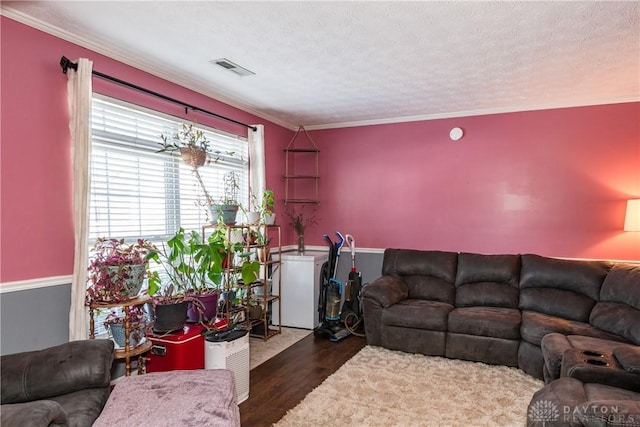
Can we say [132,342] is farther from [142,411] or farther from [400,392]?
[400,392]

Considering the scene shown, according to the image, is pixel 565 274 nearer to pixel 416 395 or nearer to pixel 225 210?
pixel 416 395

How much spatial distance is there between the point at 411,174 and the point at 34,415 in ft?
14.1

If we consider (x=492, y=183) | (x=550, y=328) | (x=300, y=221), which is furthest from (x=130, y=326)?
(x=492, y=183)

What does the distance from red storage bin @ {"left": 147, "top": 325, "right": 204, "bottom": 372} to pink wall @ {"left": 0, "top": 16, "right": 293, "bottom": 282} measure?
81 cm

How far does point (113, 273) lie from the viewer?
2.52 meters

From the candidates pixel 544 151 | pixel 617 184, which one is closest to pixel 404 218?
pixel 544 151

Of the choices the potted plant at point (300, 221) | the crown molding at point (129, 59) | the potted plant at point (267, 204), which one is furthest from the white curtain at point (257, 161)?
the potted plant at point (300, 221)

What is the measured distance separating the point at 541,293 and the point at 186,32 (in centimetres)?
385

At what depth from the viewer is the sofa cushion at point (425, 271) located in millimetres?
4152

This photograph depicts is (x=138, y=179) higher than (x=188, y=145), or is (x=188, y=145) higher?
(x=188, y=145)

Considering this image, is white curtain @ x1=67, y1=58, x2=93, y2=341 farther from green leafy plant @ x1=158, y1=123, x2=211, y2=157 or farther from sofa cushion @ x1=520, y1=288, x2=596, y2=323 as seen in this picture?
sofa cushion @ x1=520, y1=288, x2=596, y2=323

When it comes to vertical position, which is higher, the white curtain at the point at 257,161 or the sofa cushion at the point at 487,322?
the white curtain at the point at 257,161

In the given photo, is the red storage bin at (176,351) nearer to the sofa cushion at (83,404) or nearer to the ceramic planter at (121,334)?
the ceramic planter at (121,334)

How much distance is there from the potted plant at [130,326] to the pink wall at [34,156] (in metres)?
0.45
